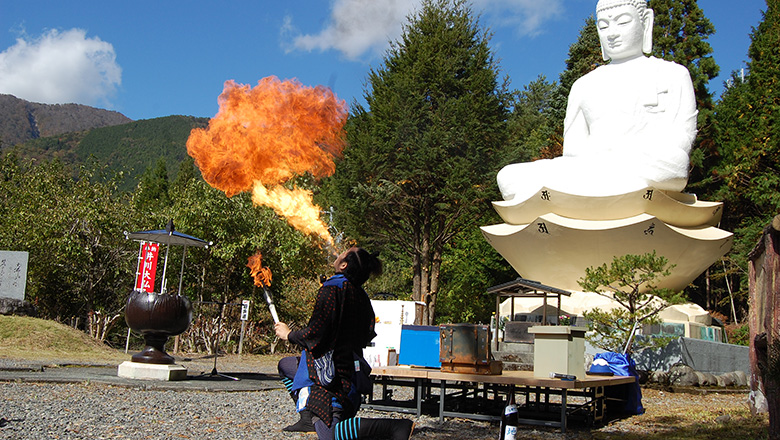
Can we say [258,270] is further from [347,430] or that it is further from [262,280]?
[347,430]

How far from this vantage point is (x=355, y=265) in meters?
3.61

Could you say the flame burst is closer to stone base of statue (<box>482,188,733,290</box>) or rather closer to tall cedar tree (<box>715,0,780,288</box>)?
stone base of statue (<box>482,188,733,290</box>)

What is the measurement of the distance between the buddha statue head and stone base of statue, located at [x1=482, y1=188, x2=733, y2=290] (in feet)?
12.1

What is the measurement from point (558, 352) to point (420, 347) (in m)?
1.43

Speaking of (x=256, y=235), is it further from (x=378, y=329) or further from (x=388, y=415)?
(x=388, y=415)

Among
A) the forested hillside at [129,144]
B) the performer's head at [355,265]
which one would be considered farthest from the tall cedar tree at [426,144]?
the forested hillside at [129,144]

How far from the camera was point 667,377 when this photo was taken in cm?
1060

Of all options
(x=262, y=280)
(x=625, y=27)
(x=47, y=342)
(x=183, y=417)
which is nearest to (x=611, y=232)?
(x=625, y=27)

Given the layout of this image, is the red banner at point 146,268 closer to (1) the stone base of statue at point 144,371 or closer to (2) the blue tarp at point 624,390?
(1) the stone base of statue at point 144,371

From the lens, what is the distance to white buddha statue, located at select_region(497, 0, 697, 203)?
45.1 feet

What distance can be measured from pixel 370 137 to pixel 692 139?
9.71 meters

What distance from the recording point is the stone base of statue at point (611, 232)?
44.4 ft

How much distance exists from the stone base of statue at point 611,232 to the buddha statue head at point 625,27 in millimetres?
3701

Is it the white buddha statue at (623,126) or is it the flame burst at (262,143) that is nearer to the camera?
the flame burst at (262,143)
